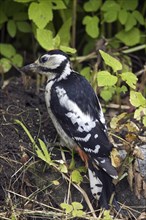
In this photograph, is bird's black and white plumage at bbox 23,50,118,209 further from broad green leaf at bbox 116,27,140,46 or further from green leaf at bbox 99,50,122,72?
broad green leaf at bbox 116,27,140,46

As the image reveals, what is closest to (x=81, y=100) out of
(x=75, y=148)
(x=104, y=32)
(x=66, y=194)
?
(x=75, y=148)

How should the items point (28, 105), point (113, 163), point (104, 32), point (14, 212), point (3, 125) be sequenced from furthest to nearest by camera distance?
1. point (104, 32)
2. point (28, 105)
3. point (3, 125)
4. point (113, 163)
5. point (14, 212)

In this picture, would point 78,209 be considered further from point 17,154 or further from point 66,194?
point 17,154

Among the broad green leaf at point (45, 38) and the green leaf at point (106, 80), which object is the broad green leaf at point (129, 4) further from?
the green leaf at point (106, 80)

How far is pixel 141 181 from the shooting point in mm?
4426

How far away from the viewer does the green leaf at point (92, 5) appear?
5656mm

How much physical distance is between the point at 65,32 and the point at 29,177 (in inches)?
57.2

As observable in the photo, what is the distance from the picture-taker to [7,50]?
5.66m

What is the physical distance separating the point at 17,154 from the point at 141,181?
779 mm

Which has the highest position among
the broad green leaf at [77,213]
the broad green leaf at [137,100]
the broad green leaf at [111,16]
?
the broad green leaf at [111,16]

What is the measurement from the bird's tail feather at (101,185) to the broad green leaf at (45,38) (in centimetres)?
102

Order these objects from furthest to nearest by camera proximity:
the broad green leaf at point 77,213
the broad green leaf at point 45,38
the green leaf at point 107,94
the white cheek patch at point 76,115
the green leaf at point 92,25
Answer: the green leaf at point 92,25
the green leaf at point 107,94
the broad green leaf at point 45,38
the white cheek patch at point 76,115
the broad green leaf at point 77,213

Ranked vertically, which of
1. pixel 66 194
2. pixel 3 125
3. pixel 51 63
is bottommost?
pixel 66 194

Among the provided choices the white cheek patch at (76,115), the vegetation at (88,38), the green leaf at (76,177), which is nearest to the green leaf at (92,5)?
the vegetation at (88,38)
